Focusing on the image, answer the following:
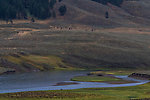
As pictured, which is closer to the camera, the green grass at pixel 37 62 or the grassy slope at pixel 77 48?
the green grass at pixel 37 62

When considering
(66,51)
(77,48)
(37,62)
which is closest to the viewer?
(37,62)

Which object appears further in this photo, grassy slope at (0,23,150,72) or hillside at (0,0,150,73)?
grassy slope at (0,23,150,72)

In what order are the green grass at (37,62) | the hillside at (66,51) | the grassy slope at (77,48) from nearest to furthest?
the green grass at (37,62) < the hillside at (66,51) < the grassy slope at (77,48)

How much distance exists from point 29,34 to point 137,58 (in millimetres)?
49254

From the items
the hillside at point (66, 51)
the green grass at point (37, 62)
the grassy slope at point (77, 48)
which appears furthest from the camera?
the grassy slope at point (77, 48)

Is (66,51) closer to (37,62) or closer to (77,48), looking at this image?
(77,48)

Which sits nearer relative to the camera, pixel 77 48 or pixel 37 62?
pixel 37 62

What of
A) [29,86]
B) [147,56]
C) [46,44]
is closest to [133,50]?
[147,56]

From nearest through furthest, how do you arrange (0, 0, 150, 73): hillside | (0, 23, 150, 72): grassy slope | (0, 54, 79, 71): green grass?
(0, 54, 79, 71): green grass
(0, 0, 150, 73): hillside
(0, 23, 150, 72): grassy slope

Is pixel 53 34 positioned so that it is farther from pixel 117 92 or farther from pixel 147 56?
pixel 117 92

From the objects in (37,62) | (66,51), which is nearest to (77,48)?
(66,51)

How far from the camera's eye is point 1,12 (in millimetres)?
199375

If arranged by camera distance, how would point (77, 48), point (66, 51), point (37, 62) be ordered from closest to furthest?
point (37, 62), point (66, 51), point (77, 48)

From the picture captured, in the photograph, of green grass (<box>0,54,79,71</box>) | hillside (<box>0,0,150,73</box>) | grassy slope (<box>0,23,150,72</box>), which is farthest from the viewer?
grassy slope (<box>0,23,150,72</box>)
